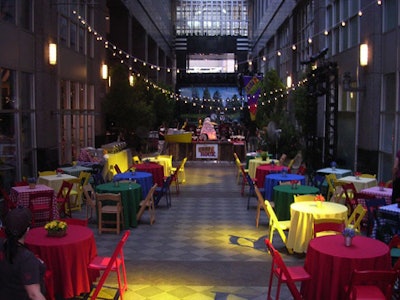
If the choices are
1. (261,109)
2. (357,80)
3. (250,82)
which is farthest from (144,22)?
(357,80)

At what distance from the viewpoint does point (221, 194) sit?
14320 mm

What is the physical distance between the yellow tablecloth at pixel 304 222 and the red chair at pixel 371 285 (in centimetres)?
261

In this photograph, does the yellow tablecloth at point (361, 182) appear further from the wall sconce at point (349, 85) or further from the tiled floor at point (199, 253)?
the wall sconce at point (349, 85)

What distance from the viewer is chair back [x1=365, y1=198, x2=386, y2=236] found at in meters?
8.13

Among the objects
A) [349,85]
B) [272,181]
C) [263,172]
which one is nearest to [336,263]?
[272,181]

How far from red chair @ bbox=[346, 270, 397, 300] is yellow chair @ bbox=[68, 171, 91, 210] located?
295 inches

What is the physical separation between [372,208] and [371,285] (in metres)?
3.52

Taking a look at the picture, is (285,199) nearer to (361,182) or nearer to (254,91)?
(361,182)

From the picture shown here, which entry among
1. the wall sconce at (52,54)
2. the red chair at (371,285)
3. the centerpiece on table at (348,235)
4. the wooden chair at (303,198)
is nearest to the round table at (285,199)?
the wooden chair at (303,198)

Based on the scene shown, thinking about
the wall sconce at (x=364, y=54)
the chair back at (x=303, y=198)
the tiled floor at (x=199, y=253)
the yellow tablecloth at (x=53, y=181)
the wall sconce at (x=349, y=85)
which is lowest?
the tiled floor at (x=199, y=253)

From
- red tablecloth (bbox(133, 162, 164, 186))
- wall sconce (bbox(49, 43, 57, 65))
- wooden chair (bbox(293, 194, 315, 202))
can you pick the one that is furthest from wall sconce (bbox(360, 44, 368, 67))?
wall sconce (bbox(49, 43, 57, 65))

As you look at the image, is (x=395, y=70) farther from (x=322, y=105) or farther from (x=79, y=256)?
(x=79, y=256)

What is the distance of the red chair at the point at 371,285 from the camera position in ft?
15.6

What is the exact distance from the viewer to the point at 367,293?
509 centimetres
